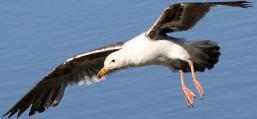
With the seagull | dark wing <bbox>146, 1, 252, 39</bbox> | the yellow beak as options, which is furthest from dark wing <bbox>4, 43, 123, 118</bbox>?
dark wing <bbox>146, 1, 252, 39</bbox>

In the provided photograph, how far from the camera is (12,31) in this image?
1608cm

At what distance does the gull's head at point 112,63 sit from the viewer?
11.9 metres

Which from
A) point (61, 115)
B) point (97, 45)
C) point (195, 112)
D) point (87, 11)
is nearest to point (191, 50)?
point (195, 112)

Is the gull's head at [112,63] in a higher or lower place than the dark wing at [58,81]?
lower

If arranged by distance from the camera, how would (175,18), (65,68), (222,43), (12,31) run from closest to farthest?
(175,18) < (65,68) < (222,43) < (12,31)

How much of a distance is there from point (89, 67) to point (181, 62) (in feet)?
4.20

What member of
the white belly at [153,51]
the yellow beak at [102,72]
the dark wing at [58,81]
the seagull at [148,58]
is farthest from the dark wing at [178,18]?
the dark wing at [58,81]

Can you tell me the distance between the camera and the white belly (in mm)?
11734

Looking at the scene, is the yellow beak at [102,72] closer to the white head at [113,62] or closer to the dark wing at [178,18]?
the white head at [113,62]

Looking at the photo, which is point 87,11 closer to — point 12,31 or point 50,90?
point 12,31

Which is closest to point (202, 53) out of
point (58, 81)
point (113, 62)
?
point (113, 62)

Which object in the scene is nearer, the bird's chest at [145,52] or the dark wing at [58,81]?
the bird's chest at [145,52]

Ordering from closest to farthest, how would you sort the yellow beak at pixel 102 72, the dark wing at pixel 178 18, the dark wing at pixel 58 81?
the dark wing at pixel 178 18, the yellow beak at pixel 102 72, the dark wing at pixel 58 81

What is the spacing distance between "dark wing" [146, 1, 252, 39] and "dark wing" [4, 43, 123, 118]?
115 cm
